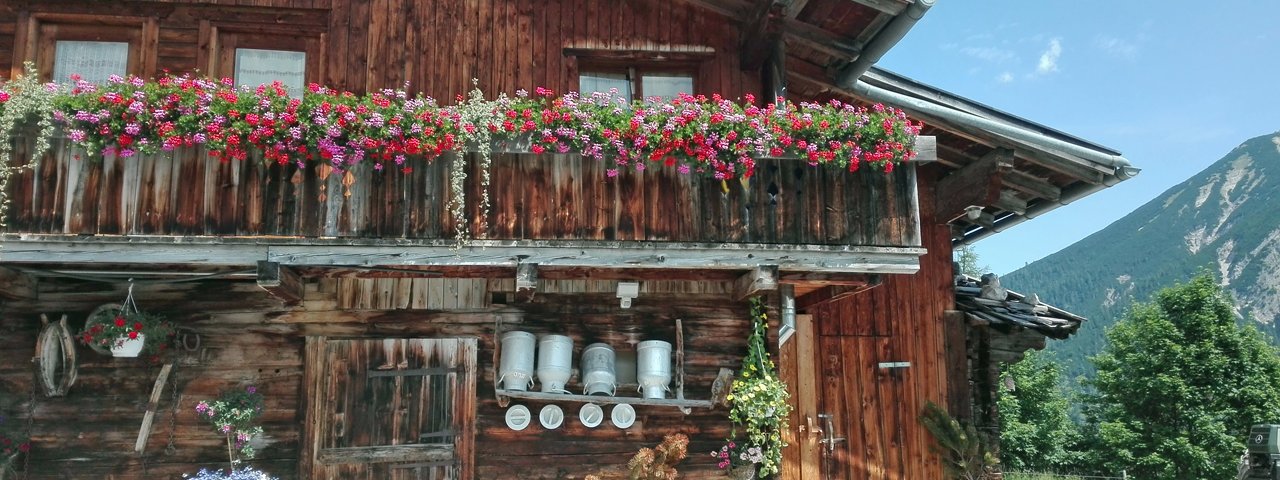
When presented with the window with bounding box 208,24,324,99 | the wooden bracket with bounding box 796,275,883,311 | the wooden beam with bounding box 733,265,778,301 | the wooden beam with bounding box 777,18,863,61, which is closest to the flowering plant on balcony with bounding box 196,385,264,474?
the window with bounding box 208,24,324,99

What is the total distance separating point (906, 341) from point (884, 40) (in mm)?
4227

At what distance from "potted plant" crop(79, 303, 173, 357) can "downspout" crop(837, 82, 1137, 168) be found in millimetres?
6992

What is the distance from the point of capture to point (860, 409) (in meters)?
11.1

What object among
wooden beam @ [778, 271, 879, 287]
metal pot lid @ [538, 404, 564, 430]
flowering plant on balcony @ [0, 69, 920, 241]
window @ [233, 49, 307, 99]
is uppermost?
window @ [233, 49, 307, 99]

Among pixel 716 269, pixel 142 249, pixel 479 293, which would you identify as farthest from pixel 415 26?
pixel 716 269

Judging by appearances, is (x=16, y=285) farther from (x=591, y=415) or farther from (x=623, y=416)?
(x=623, y=416)

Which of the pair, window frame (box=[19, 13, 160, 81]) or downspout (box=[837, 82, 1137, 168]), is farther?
downspout (box=[837, 82, 1137, 168])

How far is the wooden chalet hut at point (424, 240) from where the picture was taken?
766cm

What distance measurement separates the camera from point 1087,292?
116m

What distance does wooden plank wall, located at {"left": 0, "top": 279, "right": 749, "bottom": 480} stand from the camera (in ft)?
27.7

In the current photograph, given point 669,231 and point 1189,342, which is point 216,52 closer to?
point 669,231

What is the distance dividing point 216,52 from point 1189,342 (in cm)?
2298

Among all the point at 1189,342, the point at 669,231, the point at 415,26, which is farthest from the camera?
the point at 1189,342

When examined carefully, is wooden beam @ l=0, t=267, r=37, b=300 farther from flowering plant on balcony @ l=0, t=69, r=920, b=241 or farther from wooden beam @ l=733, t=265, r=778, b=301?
wooden beam @ l=733, t=265, r=778, b=301
